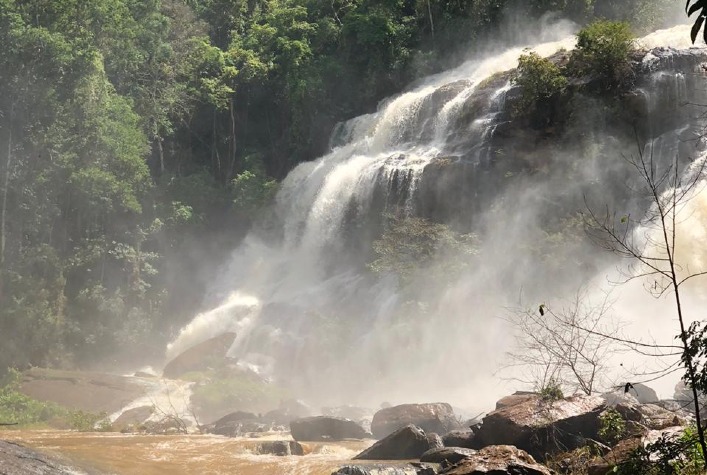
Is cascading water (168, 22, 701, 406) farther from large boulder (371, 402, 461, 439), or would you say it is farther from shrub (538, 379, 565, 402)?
shrub (538, 379, 565, 402)

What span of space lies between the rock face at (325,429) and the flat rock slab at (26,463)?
6.67m

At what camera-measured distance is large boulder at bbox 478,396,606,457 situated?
1123cm

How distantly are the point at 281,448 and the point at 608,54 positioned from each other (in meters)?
17.8

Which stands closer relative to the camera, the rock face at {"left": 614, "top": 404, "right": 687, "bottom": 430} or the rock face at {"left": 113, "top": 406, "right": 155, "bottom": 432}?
the rock face at {"left": 614, "top": 404, "right": 687, "bottom": 430}

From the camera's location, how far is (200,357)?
2759 centimetres

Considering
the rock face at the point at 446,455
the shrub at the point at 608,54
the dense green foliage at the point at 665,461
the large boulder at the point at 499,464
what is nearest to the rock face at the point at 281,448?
the rock face at the point at 446,455

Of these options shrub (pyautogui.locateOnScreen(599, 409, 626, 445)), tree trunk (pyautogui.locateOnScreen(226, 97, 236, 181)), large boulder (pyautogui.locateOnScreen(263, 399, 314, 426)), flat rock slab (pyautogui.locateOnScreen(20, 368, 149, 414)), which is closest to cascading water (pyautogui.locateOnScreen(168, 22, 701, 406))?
large boulder (pyautogui.locateOnScreen(263, 399, 314, 426))

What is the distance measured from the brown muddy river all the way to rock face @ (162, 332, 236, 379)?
8891 millimetres

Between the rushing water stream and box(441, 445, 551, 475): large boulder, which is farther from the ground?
the rushing water stream

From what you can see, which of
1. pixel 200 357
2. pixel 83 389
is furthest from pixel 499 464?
pixel 200 357

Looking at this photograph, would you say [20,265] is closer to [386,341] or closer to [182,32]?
[386,341]

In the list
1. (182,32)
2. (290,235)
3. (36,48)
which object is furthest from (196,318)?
(182,32)

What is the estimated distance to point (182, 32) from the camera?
44.5 meters

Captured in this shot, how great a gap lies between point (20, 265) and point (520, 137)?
66.4 ft
